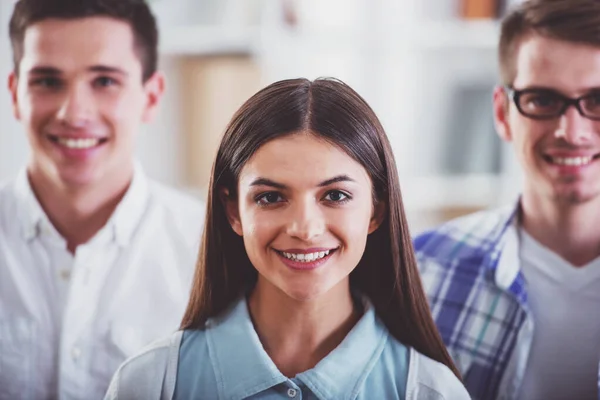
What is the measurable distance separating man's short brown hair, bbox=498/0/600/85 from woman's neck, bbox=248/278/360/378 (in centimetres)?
73

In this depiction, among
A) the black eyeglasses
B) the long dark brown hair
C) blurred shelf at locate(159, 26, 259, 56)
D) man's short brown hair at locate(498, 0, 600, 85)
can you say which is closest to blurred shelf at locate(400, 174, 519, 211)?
blurred shelf at locate(159, 26, 259, 56)

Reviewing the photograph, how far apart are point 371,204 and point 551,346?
636 millimetres

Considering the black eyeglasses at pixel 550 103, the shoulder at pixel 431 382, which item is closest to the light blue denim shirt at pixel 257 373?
the shoulder at pixel 431 382

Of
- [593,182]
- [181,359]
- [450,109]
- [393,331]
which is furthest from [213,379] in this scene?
[450,109]

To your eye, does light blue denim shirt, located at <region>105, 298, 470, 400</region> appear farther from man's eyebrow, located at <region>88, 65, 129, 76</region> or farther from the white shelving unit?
the white shelving unit

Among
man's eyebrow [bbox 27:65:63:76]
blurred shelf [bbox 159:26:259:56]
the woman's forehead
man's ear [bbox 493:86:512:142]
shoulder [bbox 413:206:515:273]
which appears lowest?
shoulder [bbox 413:206:515:273]

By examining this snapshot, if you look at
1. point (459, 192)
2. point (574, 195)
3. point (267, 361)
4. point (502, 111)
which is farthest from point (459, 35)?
point (267, 361)

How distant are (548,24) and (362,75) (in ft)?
3.93

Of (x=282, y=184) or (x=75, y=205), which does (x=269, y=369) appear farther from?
(x=75, y=205)

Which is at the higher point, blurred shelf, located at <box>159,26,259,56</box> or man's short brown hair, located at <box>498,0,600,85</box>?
blurred shelf, located at <box>159,26,259,56</box>

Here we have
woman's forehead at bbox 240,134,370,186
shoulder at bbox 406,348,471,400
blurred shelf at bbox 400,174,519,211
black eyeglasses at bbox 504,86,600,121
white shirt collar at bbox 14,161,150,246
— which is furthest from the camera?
blurred shelf at bbox 400,174,519,211

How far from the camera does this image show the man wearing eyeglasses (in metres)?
1.62

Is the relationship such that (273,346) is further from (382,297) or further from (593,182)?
(593,182)

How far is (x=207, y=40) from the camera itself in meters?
2.78
